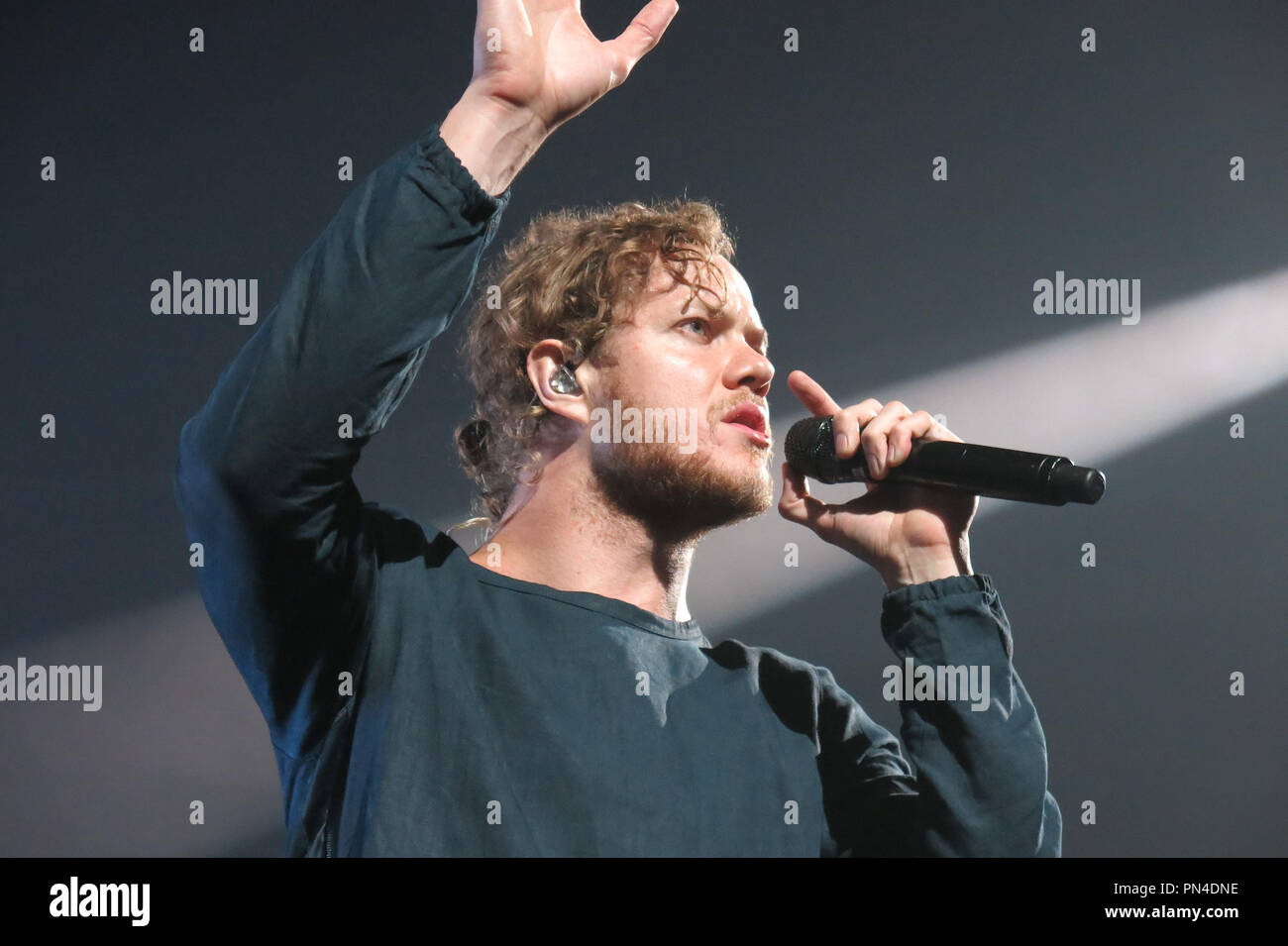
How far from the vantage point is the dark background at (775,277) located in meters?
2.30

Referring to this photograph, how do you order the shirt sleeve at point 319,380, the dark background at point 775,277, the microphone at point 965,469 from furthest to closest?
1. the dark background at point 775,277
2. the microphone at point 965,469
3. the shirt sleeve at point 319,380

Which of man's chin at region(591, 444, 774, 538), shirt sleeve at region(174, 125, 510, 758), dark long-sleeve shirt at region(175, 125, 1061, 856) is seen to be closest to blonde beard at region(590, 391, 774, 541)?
man's chin at region(591, 444, 774, 538)

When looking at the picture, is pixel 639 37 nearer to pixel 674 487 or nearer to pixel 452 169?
pixel 452 169

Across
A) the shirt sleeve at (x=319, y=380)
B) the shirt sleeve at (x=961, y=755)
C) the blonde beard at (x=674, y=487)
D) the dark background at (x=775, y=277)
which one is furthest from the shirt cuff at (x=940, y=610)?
the dark background at (x=775, y=277)

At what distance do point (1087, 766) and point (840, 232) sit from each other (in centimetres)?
135

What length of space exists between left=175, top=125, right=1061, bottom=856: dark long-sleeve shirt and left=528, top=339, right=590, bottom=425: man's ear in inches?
10.5

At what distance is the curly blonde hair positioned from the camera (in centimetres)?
162

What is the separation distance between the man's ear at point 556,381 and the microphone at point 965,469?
0.97ft

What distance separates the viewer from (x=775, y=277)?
104 inches

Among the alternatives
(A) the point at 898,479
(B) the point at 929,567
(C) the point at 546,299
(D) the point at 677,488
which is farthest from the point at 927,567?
(C) the point at 546,299

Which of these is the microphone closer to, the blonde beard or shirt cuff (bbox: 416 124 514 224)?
the blonde beard

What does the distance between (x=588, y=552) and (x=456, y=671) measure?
268 mm

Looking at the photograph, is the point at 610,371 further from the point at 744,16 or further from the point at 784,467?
the point at 744,16

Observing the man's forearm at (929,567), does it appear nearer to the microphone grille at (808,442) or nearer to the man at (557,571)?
the man at (557,571)
